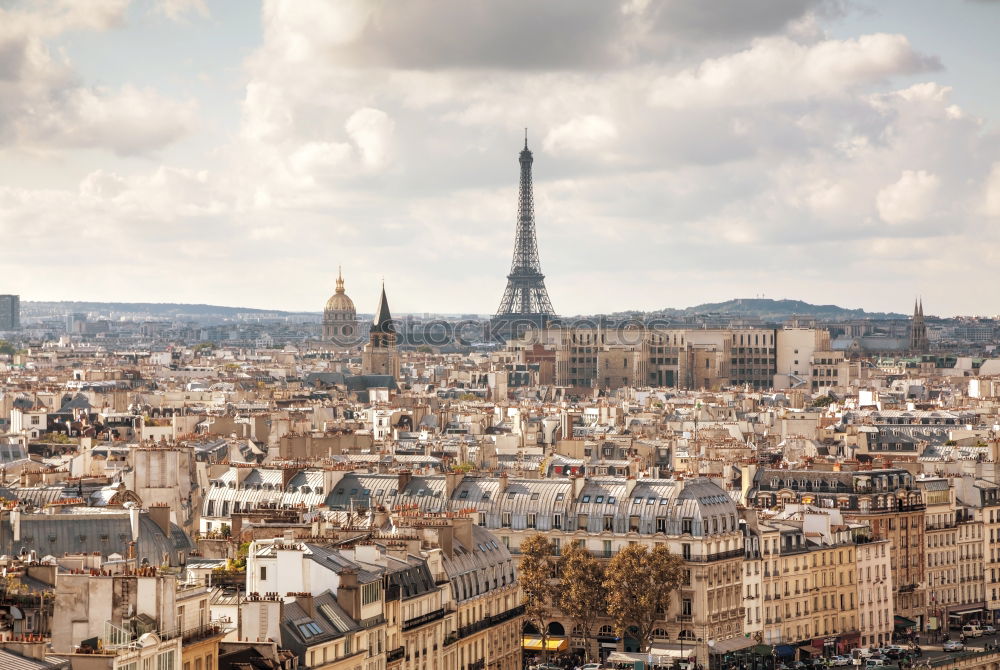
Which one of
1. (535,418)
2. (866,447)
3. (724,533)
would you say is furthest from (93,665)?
(535,418)

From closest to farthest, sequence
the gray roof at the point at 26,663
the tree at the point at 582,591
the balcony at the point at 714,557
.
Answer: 1. the gray roof at the point at 26,663
2. the tree at the point at 582,591
3. the balcony at the point at 714,557

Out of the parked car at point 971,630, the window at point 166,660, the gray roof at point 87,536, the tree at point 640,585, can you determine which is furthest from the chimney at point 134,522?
the parked car at point 971,630

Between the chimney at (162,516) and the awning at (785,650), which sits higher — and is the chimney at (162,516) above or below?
above

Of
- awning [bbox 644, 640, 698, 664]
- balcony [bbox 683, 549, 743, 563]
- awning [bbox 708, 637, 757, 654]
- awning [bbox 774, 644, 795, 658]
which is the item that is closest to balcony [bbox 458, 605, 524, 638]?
awning [bbox 644, 640, 698, 664]

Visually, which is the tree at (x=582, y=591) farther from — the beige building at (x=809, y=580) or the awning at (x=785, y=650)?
the beige building at (x=809, y=580)

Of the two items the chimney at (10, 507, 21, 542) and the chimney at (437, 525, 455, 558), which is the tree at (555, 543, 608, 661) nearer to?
the chimney at (437, 525, 455, 558)

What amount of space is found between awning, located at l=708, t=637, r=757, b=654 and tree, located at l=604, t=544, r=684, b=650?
6.27ft

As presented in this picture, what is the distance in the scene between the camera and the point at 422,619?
4616 centimetres

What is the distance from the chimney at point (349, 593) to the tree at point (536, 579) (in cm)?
1562

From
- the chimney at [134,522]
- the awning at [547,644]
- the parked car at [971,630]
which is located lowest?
the parked car at [971,630]

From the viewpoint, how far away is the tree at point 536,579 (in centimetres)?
5744

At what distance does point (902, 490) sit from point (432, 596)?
29.2m

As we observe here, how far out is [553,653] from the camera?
189ft

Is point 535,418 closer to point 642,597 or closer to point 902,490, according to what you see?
point 902,490
